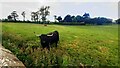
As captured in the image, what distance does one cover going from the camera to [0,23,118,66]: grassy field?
653 inches

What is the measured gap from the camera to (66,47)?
2008 cm

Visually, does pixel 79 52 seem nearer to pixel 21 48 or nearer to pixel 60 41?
pixel 60 41

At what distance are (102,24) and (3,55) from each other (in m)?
16.9

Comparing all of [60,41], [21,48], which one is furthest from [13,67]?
[60,41]

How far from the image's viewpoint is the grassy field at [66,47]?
16.6 metres

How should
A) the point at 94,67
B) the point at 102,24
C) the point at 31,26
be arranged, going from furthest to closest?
1. the point at 102,24
2. the point at 31,26
3. the point at 94,67

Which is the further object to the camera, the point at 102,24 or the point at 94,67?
the point at 102,24

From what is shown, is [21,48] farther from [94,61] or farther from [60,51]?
[94,61]

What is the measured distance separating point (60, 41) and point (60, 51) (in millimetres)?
2291

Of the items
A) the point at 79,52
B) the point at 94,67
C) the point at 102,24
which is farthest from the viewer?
the point at 102,24

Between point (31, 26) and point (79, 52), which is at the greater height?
point (31, 26)

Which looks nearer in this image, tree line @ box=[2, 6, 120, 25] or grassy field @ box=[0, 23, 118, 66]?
grassy field @ box=[0, 23, 118, 66]

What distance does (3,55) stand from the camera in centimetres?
1230

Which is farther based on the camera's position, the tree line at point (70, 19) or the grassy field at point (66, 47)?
the tree line at point (70, 19)
